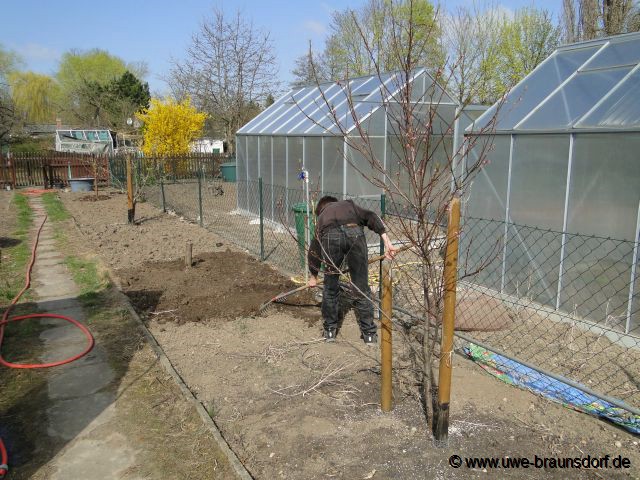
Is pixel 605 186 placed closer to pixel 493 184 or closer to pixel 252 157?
pixel 493 184

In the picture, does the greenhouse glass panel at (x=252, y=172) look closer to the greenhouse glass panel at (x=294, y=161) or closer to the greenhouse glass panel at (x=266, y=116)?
the greenhouse glass panel at (x=266, y=116)

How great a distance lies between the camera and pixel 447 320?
3.14m

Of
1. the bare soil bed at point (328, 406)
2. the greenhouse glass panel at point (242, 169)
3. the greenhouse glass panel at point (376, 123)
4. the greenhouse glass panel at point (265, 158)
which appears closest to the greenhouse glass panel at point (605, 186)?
the bare soil bed at point (328, 406)

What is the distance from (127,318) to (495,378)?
4.16 metres

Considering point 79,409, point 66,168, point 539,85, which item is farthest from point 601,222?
point 66,168

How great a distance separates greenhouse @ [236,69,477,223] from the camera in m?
9.94

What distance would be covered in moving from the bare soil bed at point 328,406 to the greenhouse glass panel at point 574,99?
334cm

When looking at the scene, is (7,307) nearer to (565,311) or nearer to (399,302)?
(399,302)

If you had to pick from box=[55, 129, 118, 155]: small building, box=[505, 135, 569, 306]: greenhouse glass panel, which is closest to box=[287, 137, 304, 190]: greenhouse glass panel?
box=[505, 135, 569, 306]: greenhouse glass panel

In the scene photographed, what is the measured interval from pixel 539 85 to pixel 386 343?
17.5ft

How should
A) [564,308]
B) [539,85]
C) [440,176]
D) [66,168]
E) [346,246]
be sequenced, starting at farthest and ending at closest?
[66,168] → [539,85] → [564,308] → [346,246] → [440,176]

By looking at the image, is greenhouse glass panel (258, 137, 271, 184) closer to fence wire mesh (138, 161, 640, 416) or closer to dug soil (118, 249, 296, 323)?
dug soil (118, 249, 296, 323)

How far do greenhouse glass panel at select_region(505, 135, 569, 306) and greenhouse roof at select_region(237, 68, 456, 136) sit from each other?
8.34ft

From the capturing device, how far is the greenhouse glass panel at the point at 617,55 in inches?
254
